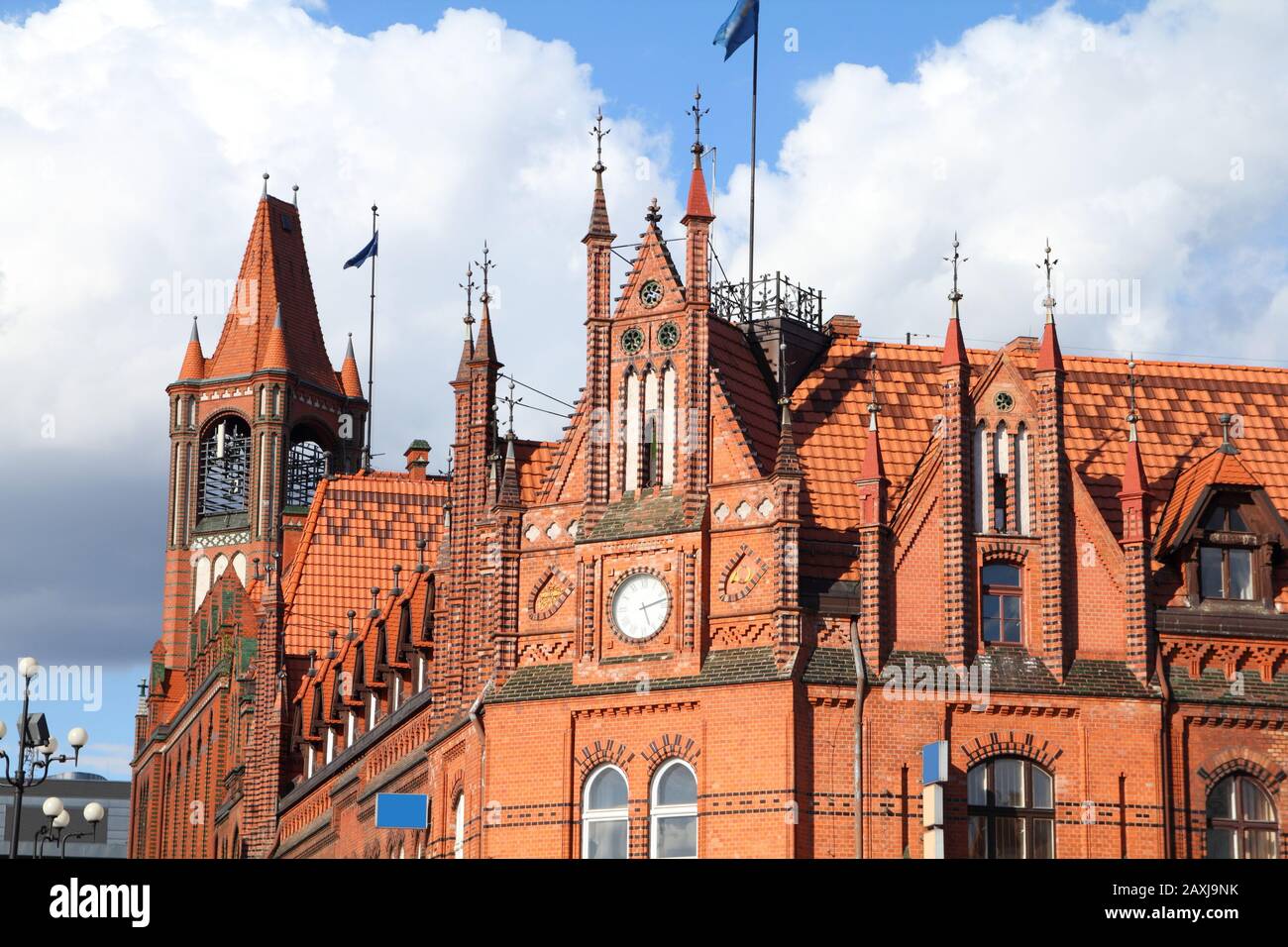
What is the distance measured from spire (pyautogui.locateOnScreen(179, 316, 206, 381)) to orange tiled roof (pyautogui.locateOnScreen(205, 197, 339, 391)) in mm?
340

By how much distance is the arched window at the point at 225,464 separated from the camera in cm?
10050

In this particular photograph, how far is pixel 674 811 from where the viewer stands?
43.0 meters

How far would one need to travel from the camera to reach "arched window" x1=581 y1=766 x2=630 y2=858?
4347cm

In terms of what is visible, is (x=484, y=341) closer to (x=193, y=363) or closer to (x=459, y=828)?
(x=459, y=828)

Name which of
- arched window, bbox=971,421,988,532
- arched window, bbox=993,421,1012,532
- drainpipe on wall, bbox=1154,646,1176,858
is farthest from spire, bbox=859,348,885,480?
drainpipe on wall, bbox=1154,646,1176,858

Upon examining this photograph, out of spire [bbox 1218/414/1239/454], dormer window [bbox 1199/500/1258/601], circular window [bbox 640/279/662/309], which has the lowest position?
dormer window [bbox 1199/500/1258/601]

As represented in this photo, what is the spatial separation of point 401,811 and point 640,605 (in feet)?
19.8

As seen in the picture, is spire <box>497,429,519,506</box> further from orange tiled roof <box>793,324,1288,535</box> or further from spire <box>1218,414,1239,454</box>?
spire <box>1218,414,1239,454</box>

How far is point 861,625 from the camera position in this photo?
43.3 m

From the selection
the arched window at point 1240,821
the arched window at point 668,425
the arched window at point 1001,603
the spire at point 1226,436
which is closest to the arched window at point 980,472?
the arched window at point 1001,603

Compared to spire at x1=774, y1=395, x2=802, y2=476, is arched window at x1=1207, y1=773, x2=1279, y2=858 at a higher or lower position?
lower

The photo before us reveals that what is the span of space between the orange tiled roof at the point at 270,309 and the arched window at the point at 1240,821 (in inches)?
2479
